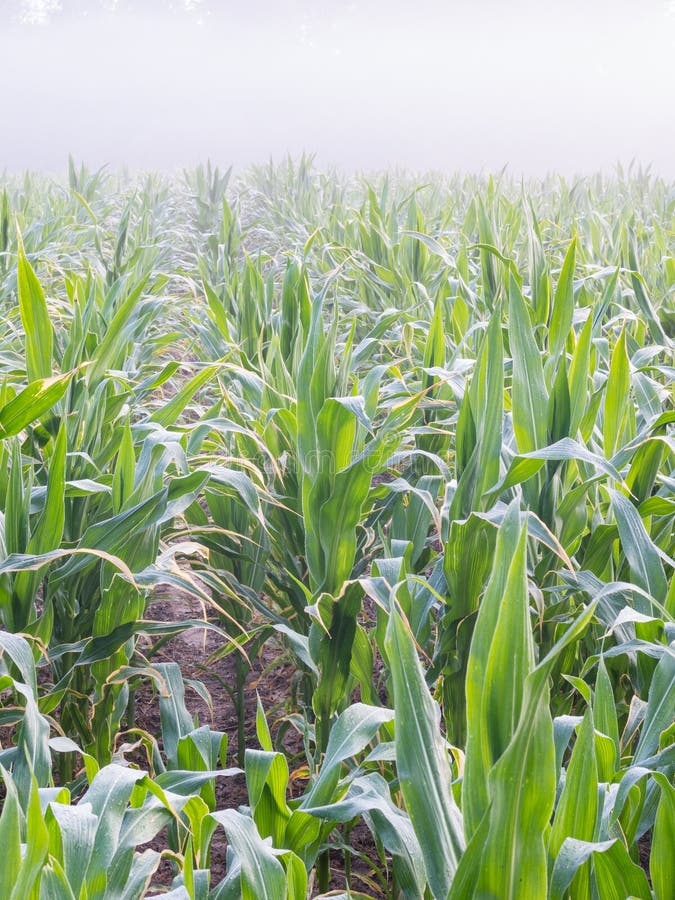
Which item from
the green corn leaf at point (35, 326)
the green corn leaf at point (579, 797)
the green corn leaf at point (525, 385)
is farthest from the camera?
the green corn leaf at point (35, 326)

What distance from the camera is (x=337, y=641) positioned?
3.68ft

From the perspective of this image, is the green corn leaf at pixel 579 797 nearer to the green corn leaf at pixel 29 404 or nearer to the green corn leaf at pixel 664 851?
the green corn leaf at pixel 664 851

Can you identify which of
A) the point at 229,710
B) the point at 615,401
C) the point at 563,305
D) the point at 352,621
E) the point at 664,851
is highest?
the point at 563,305

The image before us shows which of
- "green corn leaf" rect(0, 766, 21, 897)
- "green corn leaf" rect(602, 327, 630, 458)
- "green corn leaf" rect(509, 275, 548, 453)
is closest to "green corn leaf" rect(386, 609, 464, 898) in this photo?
"green corn leaf" rect(0, 766, 21, 897)

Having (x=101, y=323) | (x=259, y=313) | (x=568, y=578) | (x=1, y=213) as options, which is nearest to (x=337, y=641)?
(x=568, y=578)

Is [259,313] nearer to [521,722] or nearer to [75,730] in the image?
[75,730]

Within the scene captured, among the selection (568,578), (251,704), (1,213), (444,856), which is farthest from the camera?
(1,213)

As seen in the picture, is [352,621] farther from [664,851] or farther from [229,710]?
[229,710]

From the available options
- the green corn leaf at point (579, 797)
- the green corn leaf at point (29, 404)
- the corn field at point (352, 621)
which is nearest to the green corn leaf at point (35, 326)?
the corn field at point (352, 621)

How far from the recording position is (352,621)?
1.12 meters

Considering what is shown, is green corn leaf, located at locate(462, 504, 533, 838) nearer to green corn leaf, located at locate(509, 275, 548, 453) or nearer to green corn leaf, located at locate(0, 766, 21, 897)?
green corn leaf, located at locate(0, 766, 21, 897)

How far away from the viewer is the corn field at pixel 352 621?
1.89 ft

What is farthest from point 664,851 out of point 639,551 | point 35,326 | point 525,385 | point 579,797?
point 35,326

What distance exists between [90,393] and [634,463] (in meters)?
0.88
